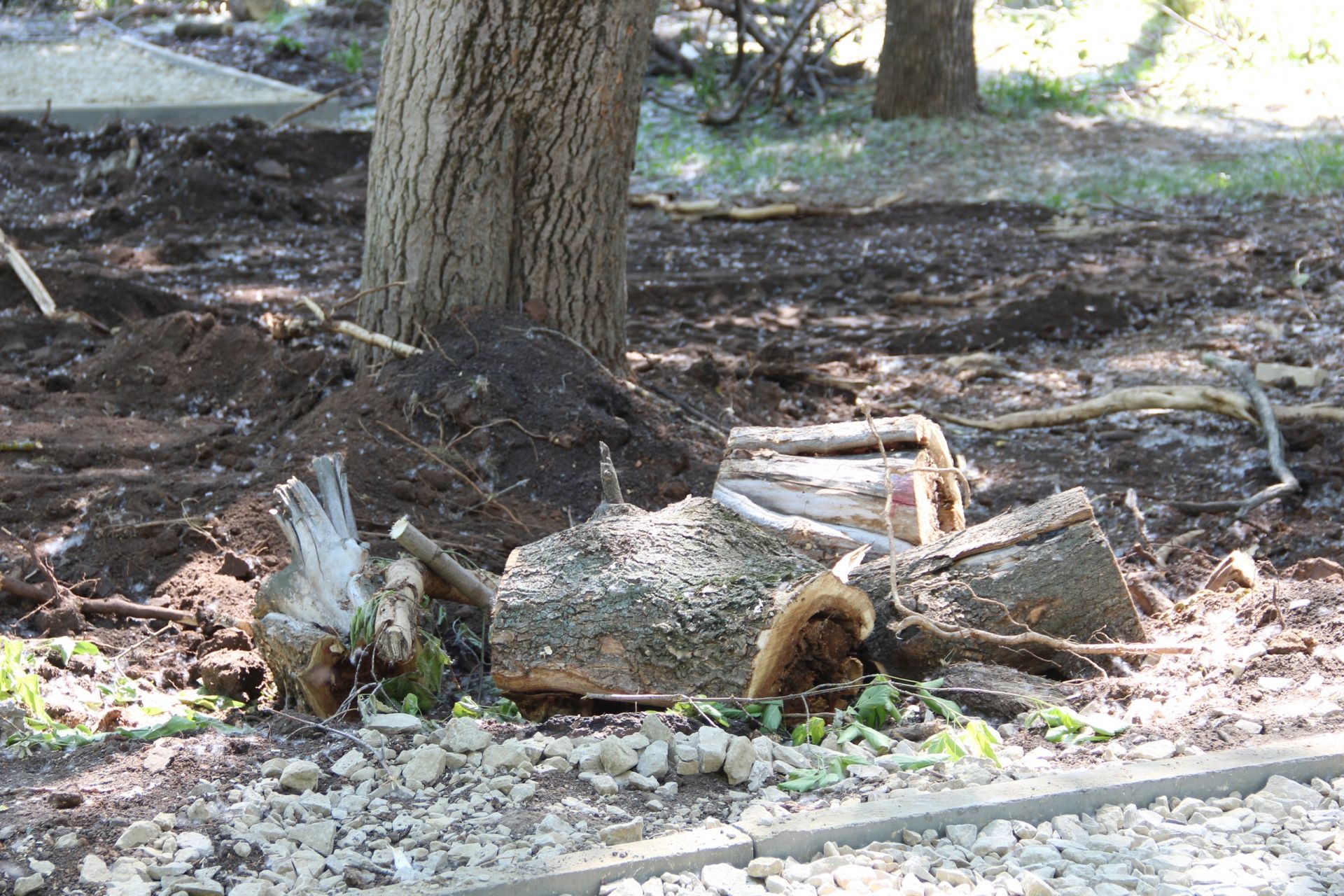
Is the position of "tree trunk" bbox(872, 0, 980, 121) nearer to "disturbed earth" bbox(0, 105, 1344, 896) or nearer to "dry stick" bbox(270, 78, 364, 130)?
"disturbed earth" bbox(0, 105, 1344, 896)

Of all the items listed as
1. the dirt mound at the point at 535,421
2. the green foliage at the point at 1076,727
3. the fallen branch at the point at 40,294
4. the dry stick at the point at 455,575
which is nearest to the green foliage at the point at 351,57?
the fallen branch at the point at 40,294

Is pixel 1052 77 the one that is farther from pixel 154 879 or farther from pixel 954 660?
pixel 154 879

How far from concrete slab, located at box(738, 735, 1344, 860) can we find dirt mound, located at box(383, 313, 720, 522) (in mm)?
2159

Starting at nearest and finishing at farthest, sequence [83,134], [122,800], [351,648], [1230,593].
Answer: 1. [122,800]
2. [351,648]
3. [1230,593]
4. [83,134]

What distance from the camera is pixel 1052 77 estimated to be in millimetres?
12953

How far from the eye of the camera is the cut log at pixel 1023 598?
3.26 metres

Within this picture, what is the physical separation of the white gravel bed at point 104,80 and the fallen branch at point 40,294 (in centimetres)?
662

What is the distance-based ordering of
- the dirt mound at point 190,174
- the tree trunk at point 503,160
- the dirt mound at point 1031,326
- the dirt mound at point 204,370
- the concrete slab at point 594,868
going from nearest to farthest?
1. the concrete slab at point 594,868
2. the tree trunk at point 503,160
3. the dirt mound at point 204,370
4. the dirt mound at point 1031,326
5. the dirt mound at point 190,174

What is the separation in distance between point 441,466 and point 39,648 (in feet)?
4.85

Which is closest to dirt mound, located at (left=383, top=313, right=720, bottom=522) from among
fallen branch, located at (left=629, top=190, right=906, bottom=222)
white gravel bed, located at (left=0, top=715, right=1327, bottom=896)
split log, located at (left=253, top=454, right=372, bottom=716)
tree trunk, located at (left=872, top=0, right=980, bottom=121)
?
split log, located at (left=253, top=454, right=372, bottom=716)

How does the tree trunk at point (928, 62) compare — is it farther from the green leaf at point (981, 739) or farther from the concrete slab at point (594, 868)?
the concrete slab at point (594, 868)

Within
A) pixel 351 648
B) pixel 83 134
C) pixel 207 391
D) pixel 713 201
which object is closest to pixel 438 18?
pixel 207 391

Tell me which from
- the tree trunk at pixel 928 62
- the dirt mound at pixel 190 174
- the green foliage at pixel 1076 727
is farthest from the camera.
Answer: the tree trunk at pixel 928 62

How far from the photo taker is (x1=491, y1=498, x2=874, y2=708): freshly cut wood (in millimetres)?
2924
